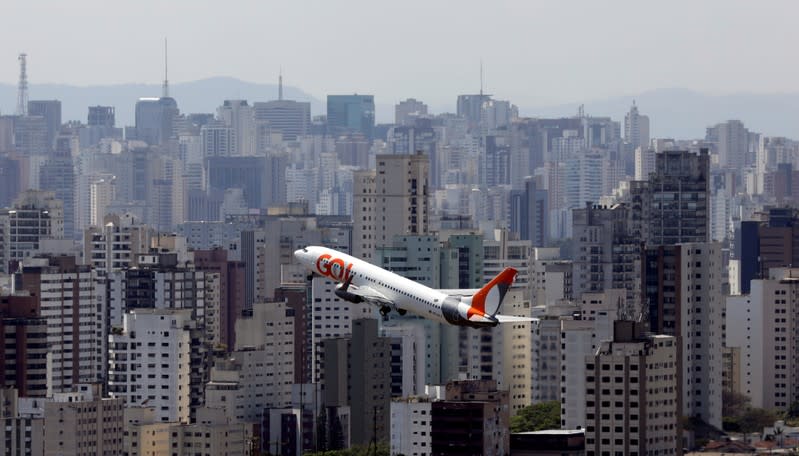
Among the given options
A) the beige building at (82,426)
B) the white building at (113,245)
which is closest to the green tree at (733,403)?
the beige building at (82,426)

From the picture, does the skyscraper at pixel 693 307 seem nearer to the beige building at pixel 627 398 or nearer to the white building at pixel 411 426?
the white building at pixel 411 426

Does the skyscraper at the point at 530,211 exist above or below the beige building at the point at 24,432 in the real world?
above

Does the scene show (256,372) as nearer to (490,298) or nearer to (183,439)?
(183,439)

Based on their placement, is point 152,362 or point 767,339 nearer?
point 152,362

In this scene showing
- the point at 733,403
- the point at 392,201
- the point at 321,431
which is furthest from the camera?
the point at 392,201

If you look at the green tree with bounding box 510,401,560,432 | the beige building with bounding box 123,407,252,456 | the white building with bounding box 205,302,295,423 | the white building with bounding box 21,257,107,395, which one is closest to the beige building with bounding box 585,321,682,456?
the green tree with bounding box 510,401,560,432

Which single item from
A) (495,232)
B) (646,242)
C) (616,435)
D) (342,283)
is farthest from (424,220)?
(342,283)

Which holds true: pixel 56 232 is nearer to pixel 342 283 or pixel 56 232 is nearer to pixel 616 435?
pixel 616 435

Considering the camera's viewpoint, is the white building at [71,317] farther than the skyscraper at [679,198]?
No

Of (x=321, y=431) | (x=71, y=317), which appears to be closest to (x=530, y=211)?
(x=71, y=317)
